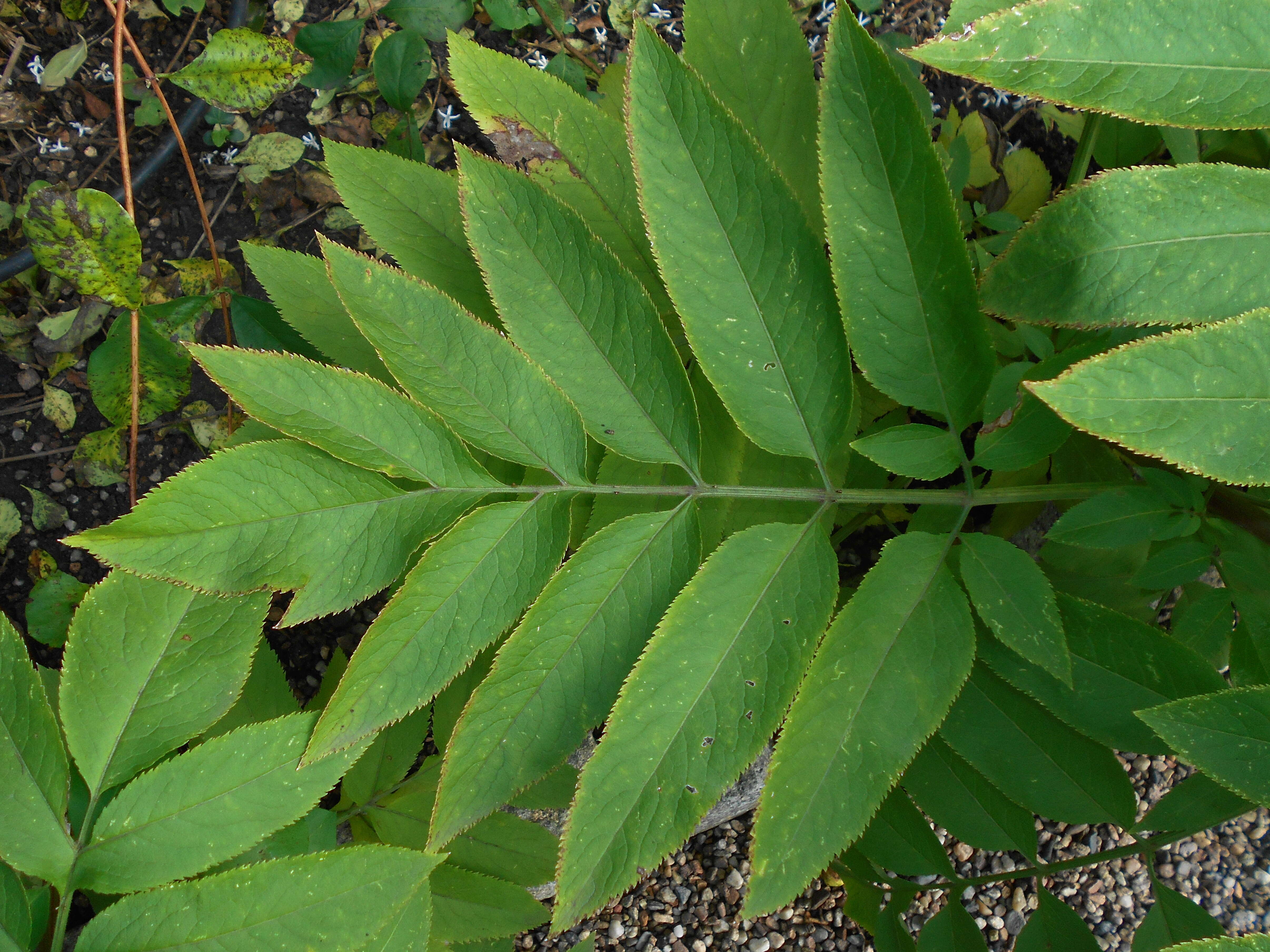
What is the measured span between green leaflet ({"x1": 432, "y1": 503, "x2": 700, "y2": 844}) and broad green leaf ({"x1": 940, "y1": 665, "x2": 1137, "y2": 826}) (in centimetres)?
60

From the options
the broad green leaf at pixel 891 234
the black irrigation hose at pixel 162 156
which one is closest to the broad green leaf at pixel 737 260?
the broad green leaf at pixel 891 234

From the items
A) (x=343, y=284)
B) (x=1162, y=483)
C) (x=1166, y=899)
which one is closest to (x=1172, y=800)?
(x=1166, y=899)

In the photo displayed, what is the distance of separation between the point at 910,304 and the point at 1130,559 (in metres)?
0.83

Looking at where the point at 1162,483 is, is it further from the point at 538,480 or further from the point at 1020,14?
the point at 538,480

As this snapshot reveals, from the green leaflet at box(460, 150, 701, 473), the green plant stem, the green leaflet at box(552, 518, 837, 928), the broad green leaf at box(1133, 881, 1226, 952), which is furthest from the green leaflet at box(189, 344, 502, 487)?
the broad green leaf at box(1133, 881, 1226, 952)

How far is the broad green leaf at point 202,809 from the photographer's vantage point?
115 cm

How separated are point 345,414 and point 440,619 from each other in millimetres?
271

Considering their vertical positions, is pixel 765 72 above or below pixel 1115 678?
above

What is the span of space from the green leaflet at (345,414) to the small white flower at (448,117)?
4.36 feet

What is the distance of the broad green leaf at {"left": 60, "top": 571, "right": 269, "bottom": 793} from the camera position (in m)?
1.17

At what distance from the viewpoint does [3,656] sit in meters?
1.14

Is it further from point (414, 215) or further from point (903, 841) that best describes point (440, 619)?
point (903, 841)

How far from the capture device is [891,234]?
1036mm

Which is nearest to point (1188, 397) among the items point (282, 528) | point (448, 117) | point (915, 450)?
point (915, 450)
